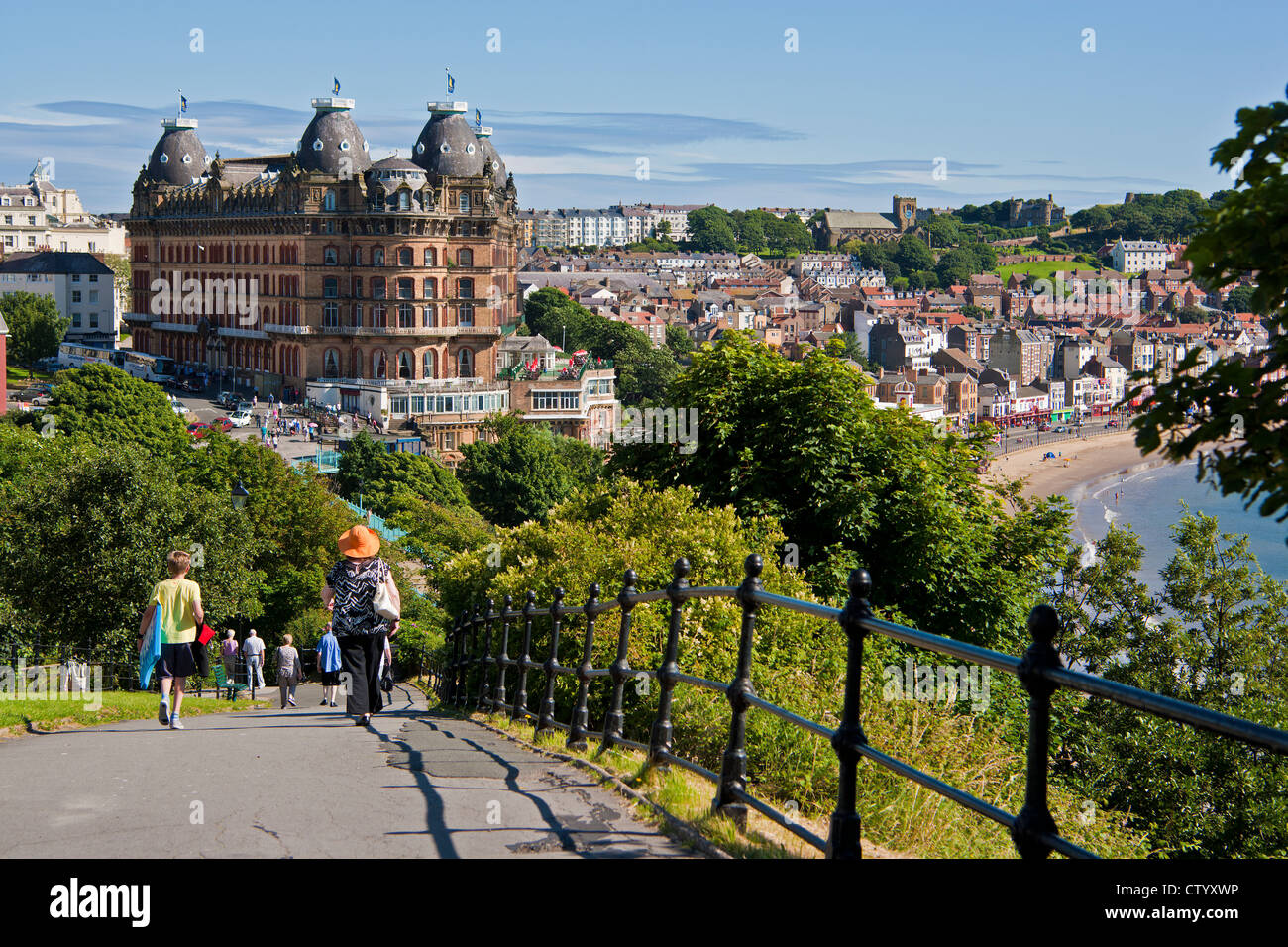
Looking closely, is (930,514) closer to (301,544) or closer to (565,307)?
(301,544)

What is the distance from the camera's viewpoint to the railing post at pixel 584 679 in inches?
415

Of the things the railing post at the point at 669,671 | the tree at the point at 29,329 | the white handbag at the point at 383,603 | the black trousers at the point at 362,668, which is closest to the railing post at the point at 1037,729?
the railing post at the point at 669,671

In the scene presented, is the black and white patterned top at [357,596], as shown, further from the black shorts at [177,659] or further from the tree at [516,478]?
the tree at [516,478]

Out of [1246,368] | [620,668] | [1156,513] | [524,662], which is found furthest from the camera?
[1156,513]

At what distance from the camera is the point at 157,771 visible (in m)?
9.55

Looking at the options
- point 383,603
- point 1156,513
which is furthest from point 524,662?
point 1156,513

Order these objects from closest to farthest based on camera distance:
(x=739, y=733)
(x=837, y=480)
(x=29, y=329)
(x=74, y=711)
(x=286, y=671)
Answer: (x=739, y=733) → (x=74, y=711) → (x=837, y=480) → (x=286, y=671) → (x=29, y=329)

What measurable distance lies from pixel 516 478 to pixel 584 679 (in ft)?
218

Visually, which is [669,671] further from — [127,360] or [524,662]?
[127,360]

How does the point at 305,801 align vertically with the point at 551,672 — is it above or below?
above

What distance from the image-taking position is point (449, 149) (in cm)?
10325
